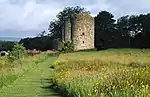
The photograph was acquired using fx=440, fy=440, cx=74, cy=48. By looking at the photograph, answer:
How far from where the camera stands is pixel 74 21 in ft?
172

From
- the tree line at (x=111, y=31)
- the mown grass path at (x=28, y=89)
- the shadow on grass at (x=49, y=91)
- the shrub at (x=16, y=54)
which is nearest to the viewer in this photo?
the shadow on grass at (x=49, y=91)

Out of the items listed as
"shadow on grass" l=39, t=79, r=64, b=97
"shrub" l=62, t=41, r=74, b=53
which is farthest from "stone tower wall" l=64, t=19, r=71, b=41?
"shadow on grass" l=39, t=79, r=64, b=97

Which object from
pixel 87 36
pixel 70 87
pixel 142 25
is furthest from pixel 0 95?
pixel 142 25

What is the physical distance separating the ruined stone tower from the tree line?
2346cm

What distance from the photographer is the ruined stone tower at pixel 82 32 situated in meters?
51.7

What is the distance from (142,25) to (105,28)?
7593mm

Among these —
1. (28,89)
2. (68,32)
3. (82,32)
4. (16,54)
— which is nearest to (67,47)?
(82,32)

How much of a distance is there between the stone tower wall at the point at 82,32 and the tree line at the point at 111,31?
23.5 metres

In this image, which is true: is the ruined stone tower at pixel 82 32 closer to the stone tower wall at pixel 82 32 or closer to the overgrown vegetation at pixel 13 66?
the stone tower wall at pixel 82 32

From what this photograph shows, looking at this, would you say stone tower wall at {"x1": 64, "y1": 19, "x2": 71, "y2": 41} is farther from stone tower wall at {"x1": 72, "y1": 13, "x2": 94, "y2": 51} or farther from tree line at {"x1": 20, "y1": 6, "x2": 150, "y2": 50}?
tree line at {"x1": 20, "y1": 6, "x2": 150, "y2": 50}

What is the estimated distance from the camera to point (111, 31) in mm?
86438

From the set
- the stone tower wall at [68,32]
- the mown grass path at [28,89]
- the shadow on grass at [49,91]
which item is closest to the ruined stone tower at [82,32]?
the stone tower wall at [68,32]

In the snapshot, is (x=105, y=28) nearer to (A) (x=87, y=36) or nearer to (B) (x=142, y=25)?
(B) (x=142, y=25)

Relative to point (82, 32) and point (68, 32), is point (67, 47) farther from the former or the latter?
point (68, 32)
